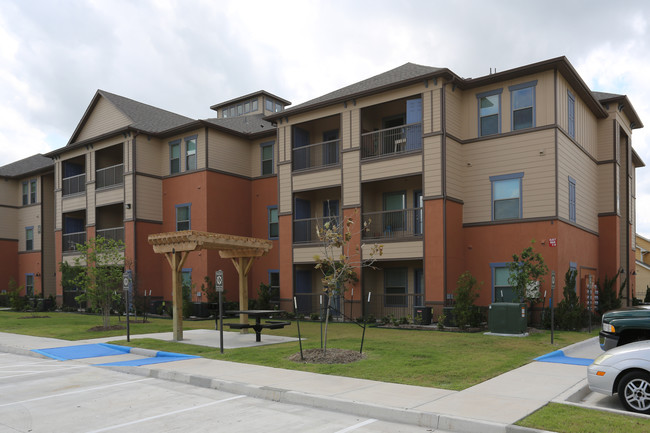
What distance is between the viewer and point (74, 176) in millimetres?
34031

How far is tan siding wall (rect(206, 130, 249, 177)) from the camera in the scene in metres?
28.6

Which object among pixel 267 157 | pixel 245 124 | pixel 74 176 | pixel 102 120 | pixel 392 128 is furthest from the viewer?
pixel 74 176

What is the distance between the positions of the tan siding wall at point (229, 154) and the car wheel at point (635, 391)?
23584mm

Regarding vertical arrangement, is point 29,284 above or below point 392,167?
below

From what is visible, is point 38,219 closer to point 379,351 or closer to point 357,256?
point 357,256

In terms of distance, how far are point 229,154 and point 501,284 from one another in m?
16.0

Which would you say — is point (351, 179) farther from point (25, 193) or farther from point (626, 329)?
point (25, 193)

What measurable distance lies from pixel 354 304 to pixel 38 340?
12.1 meters

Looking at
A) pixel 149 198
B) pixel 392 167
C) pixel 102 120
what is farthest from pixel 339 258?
pixel 102 120

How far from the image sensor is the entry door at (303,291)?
25.7 meters

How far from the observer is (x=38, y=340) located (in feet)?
58.0

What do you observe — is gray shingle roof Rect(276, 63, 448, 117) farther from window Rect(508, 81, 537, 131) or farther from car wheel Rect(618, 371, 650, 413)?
car wheel Rect(618, 371, 650, 413)

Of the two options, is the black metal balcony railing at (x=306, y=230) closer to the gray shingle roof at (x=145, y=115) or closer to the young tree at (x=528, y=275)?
the young tree at (x=528, y=275)

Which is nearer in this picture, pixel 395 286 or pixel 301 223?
pixel 395 286
